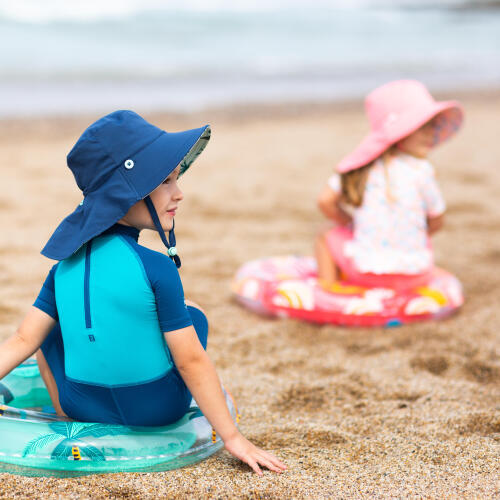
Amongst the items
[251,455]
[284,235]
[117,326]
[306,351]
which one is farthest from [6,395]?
[284,235]

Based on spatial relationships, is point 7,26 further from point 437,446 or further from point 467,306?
point 437,446

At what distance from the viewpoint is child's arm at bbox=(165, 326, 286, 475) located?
2188 mm

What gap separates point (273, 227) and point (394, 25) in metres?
20.6

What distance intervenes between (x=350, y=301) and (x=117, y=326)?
6.53 ft

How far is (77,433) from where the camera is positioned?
7.50ft

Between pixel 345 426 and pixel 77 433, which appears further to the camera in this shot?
pixel 345 426

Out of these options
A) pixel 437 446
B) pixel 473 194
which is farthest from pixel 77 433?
pixel 473 194

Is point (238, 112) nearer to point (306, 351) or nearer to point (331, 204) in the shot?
point (331, 204)

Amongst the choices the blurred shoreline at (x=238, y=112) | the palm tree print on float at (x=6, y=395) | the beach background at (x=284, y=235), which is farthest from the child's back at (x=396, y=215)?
the blurred shoreline at (x=238, y=112)

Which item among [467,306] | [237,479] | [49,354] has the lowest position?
[467,306]

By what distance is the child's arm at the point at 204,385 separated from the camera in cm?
219

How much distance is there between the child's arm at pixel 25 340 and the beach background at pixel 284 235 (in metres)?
0.36

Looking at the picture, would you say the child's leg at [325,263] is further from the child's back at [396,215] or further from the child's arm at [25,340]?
the child's arm at [25,340]

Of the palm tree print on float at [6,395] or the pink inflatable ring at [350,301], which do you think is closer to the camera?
the palm tree print on float at [6,395]
